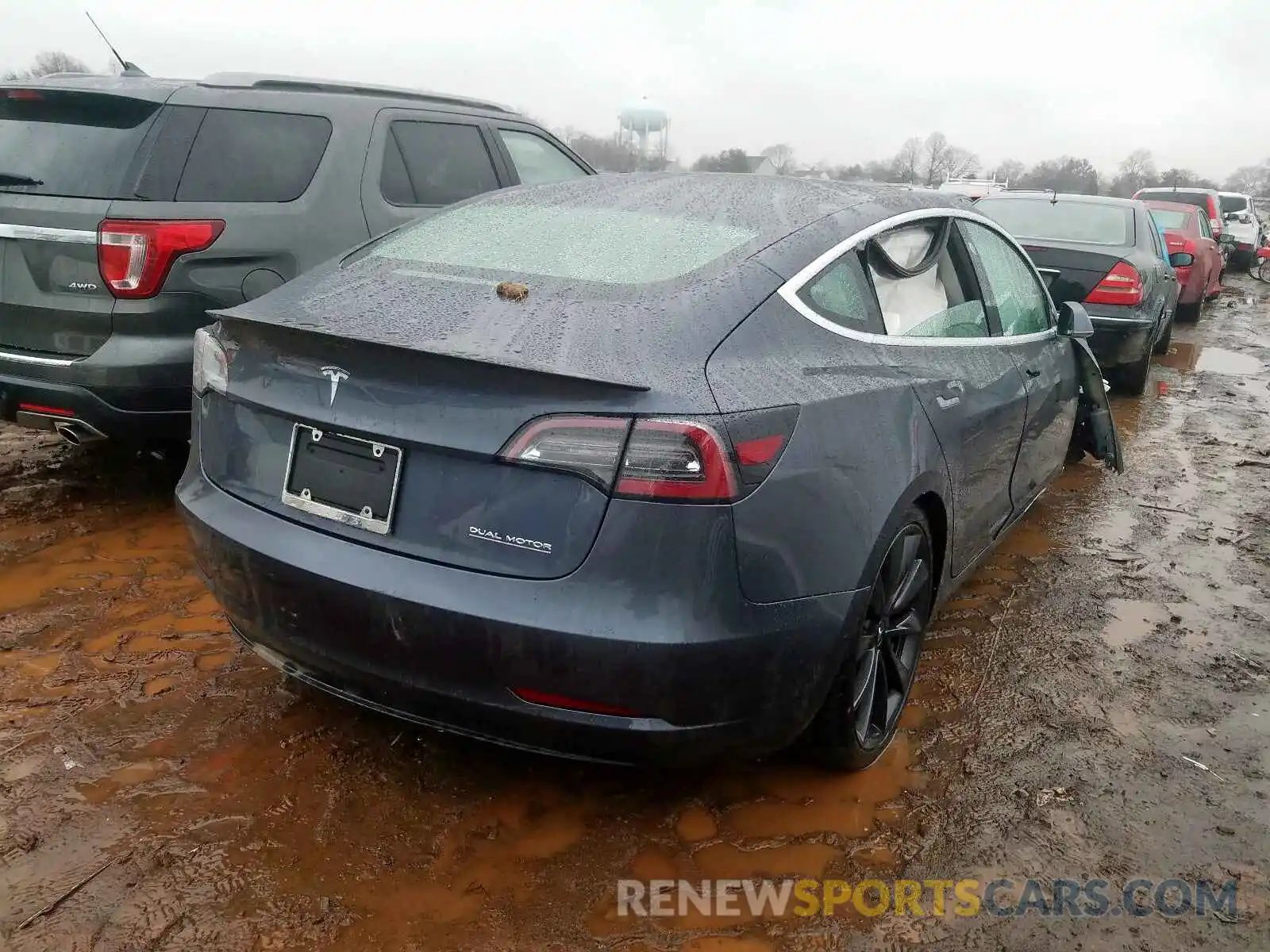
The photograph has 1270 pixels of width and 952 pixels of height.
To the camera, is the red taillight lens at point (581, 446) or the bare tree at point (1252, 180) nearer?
the red taillight lens at point (581, 446)

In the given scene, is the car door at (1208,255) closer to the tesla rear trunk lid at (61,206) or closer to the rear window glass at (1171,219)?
the rear window glass at (1171,219)

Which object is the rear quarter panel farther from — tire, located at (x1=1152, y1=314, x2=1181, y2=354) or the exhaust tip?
tire, located at (x1=1152, y1=314, x2=1181, y2=354)

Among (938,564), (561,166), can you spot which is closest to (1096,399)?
(938,564)

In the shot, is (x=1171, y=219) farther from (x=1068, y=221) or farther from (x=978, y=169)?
(x=978, y=169)

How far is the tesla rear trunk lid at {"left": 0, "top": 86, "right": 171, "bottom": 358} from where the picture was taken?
3635mm

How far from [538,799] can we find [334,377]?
1179 mm

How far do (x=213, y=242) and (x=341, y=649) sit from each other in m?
2.33

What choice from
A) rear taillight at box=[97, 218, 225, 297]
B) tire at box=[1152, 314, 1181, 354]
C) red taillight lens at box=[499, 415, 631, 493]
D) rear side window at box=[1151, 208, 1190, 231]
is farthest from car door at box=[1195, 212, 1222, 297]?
red taillight lens at box=[499, 415, 631, 493]

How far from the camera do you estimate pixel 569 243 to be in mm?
2609

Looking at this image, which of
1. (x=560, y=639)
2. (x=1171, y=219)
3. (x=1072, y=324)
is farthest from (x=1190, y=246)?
(x=560, y=639)

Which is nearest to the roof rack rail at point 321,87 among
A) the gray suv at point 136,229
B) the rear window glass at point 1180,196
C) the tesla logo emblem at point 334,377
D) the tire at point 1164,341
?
the gray suv at point 136,229

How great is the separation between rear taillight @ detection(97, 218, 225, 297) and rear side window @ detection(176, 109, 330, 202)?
183 mm

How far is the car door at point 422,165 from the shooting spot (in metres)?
4.51

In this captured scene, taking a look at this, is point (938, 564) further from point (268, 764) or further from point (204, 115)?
point (204, 115)
